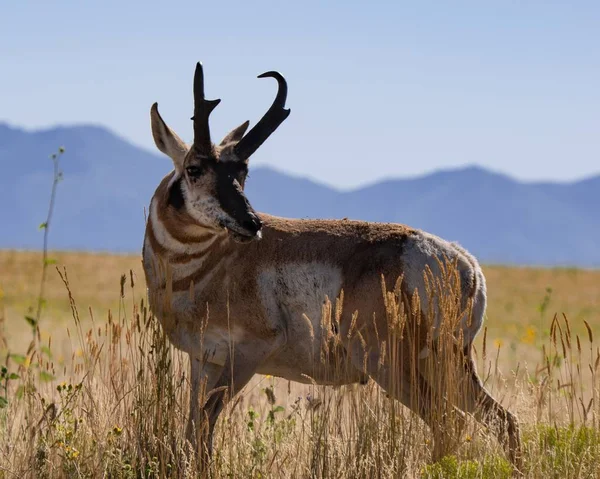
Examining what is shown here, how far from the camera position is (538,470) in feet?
19.4

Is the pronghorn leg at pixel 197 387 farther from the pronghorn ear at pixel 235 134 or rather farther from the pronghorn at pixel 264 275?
the pronghorn ear at pixel 235 134

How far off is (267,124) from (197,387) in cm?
209

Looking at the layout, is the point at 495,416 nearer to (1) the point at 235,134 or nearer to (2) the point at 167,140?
(1) the point at 235,134

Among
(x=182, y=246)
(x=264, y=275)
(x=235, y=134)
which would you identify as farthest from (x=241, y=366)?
(x=235, y=134)

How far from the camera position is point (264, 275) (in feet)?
22.6

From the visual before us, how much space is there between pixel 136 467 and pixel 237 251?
6.19 ft

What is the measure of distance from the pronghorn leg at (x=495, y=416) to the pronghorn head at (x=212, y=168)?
188 cm

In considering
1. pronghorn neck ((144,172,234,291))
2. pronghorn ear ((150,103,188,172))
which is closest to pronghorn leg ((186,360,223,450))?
A: pronghorn neck ((144,172,234,291))

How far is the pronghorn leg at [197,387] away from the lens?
5.58 meters

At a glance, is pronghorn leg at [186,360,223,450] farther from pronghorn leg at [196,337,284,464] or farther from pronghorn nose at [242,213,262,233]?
pronghorn nose at [242,213,262,233]

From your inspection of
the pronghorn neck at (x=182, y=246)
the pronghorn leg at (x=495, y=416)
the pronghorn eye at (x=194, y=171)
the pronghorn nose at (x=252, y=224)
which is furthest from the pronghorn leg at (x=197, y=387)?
the pronghorn leg at (x=495, y=416)

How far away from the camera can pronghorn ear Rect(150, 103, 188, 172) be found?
685 cm

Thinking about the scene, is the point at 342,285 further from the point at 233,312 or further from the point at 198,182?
the point at 198,182

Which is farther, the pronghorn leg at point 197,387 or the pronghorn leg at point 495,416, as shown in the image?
the pronghorn leg at point 495,416
